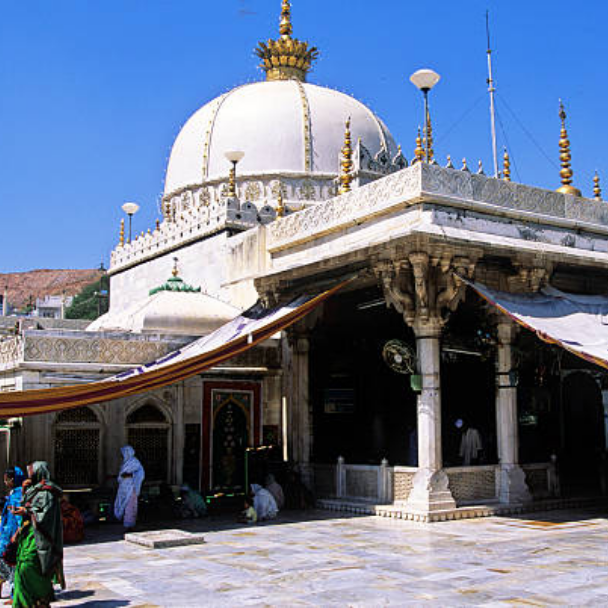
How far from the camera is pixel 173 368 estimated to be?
11570mm

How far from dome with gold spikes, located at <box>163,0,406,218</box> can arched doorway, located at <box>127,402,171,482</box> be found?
10440 mm

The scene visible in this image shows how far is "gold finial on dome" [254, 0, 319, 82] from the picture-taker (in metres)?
30.7

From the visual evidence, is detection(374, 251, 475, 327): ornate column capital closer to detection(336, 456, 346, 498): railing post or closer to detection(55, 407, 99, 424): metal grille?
detection(336, 456, 346, 498): railing post

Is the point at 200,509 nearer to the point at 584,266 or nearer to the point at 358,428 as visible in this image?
the point at 358,428

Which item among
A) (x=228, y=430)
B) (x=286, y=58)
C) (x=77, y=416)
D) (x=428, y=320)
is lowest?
(x=228, y=430)

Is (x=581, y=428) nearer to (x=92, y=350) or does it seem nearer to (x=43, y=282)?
(x=92, y=350)

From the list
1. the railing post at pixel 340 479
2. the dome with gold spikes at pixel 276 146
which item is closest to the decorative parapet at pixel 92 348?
the railing post at pixel 340 479

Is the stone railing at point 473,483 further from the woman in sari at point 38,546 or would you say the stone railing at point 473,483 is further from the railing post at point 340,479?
the woman in sari at point 38,546

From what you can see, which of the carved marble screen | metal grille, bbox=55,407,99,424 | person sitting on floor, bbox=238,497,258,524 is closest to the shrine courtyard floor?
person sitting on floor, bbox=238,497,258,524

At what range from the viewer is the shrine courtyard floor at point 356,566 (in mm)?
6840

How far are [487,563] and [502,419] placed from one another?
4766 mm

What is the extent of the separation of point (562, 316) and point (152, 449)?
7.24m

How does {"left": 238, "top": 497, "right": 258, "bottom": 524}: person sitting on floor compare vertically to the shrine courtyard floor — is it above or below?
above

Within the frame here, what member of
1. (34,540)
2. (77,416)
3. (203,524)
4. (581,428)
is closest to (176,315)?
(77,416)
